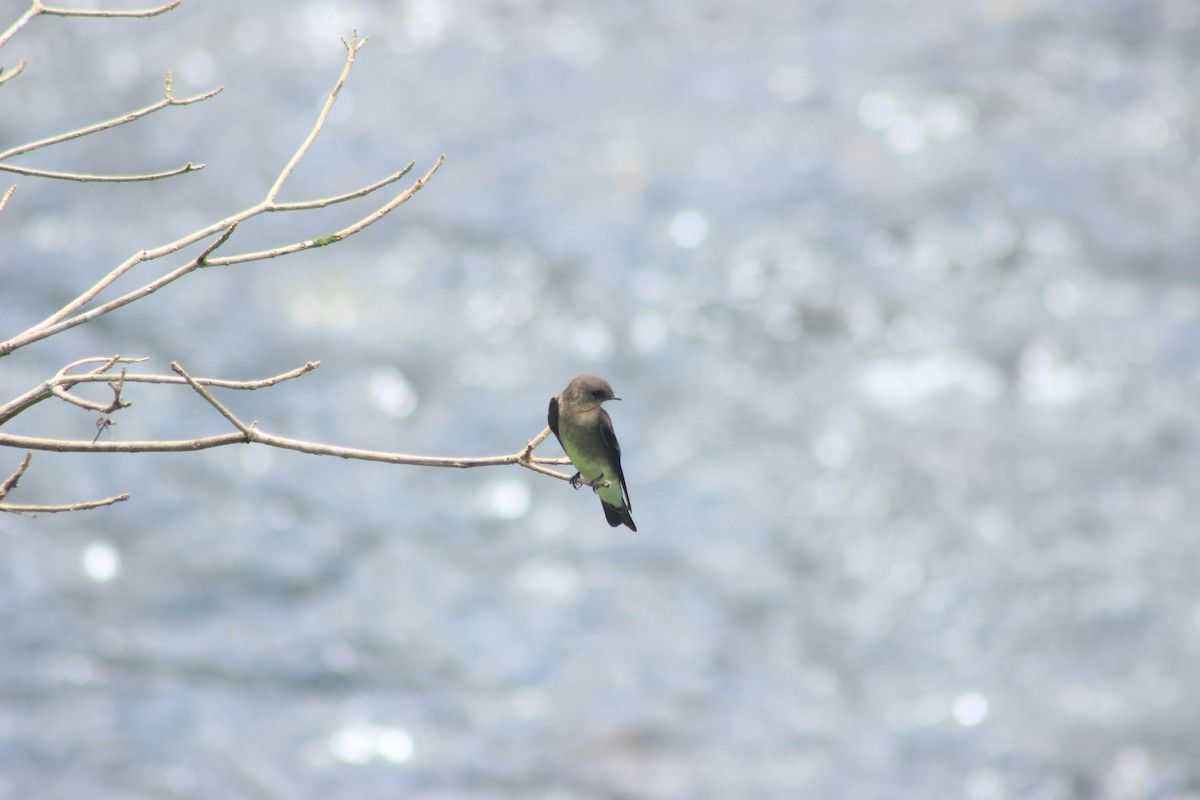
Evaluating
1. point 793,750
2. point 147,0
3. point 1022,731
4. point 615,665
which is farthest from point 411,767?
point 147,0

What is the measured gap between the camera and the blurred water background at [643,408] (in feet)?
75.8

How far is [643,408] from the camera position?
26.8 m

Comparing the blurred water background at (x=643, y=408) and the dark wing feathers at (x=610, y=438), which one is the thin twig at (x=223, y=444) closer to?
the dark wing feathers at (x=610, y=438)

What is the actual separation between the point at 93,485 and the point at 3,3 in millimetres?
9516

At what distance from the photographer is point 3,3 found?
26.2 m

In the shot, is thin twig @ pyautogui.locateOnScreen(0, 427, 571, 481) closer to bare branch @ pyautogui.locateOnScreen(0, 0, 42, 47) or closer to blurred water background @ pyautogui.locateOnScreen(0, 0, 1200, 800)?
bare branch @ pyautogui.locateOnScreen(0, 0, 42, 47)

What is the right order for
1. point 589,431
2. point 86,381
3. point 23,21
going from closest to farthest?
point 86,381
point 23,21
point 589,431

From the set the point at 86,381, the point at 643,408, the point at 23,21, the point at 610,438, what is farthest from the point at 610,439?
the point at 643,408

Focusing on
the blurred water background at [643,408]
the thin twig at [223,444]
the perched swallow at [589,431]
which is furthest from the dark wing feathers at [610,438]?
the blurred water background at [643,408]

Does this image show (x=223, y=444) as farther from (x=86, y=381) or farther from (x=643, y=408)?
(x=643, y=408)

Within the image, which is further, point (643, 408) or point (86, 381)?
point (643, 408)

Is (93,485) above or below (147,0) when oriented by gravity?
→ below

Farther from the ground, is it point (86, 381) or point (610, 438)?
point (610, 438)

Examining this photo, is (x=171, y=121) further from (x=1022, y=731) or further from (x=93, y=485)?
(x=1022, y=731)
